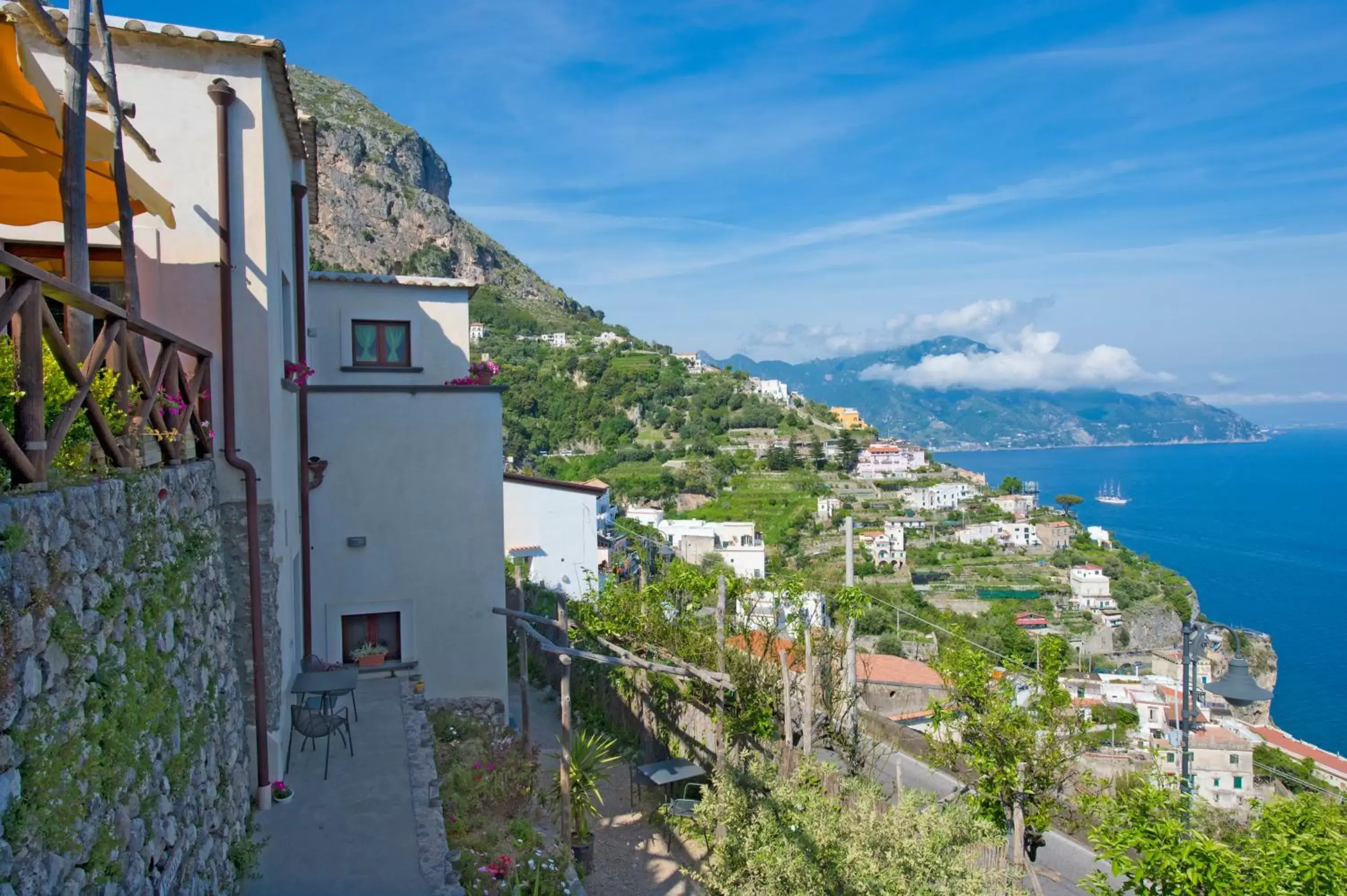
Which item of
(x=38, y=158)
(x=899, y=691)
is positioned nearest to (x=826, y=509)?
(x=899, y=691)

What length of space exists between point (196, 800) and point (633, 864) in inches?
267

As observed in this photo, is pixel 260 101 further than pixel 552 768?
No

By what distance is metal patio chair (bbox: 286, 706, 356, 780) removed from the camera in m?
7.51

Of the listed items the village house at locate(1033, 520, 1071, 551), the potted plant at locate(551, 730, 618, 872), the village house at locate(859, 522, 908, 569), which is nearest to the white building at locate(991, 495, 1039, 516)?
the village house at locate(1033, 520, 1071, 551)

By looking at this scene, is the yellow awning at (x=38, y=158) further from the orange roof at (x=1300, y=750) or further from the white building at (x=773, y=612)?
the orange roof at (x=1300, y=750)

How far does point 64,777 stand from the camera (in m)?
2.75

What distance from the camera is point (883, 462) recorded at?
99.4 m

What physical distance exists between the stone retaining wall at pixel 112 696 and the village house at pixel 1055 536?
84.6 meters

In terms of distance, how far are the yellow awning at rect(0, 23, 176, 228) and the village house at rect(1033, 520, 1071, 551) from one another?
277 ft

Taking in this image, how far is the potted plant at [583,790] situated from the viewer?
9.43 metres

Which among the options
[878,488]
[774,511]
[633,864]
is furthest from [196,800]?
[878,488]

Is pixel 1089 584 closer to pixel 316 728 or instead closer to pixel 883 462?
pixel 883 462

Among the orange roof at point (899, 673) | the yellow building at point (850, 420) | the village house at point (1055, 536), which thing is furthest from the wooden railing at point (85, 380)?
the yellow building at point (850, 420)

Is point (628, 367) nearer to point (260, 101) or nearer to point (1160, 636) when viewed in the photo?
point (1160, 636)
